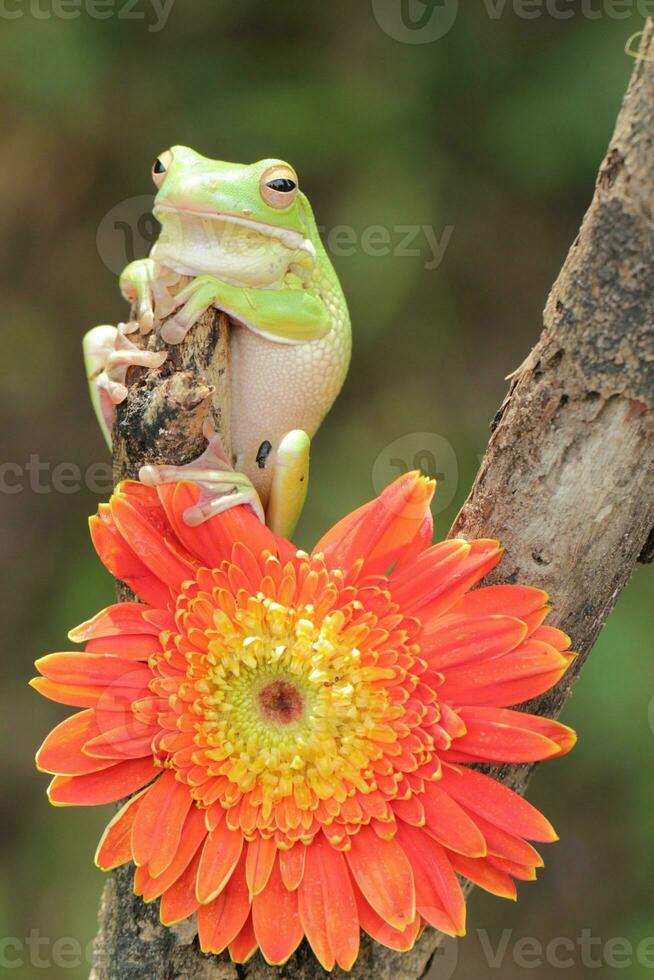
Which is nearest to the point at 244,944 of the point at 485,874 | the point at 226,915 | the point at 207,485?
the point at 226,915

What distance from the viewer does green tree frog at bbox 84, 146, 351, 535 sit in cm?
62

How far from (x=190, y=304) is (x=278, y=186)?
9 cm

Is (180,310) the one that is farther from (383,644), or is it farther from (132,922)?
(132,922)

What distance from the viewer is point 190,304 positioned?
62cm

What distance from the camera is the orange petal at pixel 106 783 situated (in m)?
0.56

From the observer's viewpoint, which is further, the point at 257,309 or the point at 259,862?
the point at 257,309

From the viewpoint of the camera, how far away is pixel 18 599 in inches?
59.4

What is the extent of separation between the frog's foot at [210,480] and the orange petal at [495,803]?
6.6 inches

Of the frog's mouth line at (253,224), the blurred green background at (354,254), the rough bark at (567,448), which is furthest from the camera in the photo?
the blurred green background at (354,254)

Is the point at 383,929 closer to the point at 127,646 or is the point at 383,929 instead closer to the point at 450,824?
the point at 450,824

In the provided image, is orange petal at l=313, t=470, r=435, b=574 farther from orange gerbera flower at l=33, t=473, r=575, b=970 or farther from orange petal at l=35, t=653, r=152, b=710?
A: orange petal at l=35, t=653, r=152, b=710

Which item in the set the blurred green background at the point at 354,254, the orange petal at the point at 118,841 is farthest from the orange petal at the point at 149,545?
the blurred green background at the point at 354,254

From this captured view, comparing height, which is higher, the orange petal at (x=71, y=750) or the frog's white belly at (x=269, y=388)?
the frog's white belly at (x=269, y=388)

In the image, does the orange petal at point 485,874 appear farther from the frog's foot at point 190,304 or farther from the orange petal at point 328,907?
the frog's foot at point 190,304
